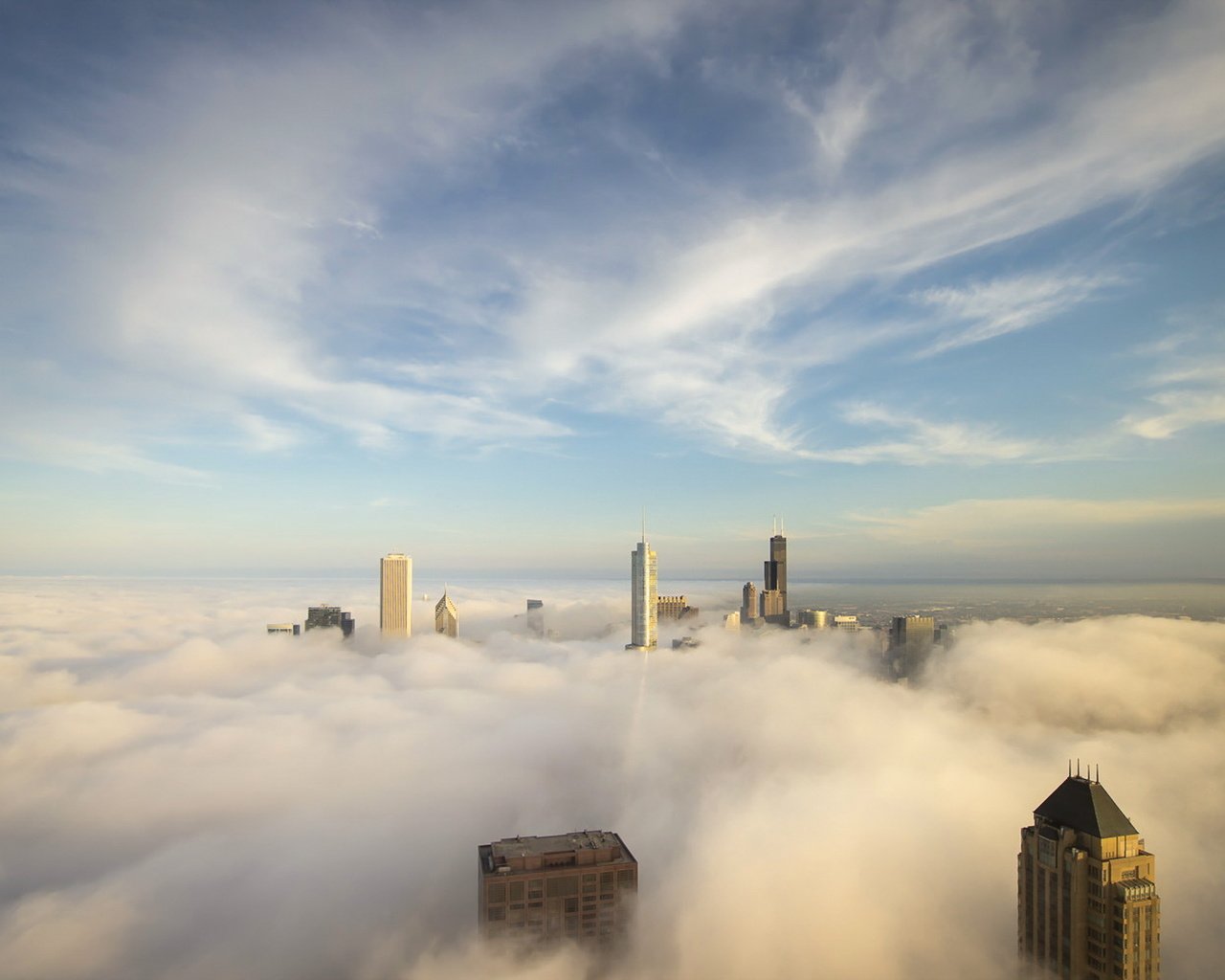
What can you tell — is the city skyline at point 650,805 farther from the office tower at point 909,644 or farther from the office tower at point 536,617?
the office tower at point 536,617

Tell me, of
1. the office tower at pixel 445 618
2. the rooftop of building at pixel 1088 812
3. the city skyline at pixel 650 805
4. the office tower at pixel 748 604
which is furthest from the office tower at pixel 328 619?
the rooftop of building at pixel 1088 812

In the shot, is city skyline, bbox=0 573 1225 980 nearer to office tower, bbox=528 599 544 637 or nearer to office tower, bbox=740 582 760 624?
office tower, bbox=740 582 760 624

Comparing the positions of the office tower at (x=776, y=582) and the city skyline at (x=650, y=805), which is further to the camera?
the office tower at (x=776, y=582)

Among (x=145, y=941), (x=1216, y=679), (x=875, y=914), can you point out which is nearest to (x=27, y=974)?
(x=145, y=941)

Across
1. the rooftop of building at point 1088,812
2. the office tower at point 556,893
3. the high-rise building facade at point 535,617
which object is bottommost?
the high-rise building facade at point 535,617

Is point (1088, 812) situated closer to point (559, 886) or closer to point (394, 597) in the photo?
point (559, 886)
